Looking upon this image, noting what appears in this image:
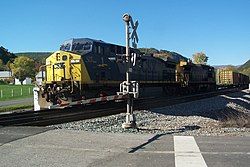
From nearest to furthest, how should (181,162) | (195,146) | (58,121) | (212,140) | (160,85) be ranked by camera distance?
(181,162), (195,146), (212,140), (58,121), (160,85)

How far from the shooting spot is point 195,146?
817 centimetres

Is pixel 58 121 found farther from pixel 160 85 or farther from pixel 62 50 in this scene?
pixel 160 85

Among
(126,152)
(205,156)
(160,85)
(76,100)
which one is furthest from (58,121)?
(160,85)

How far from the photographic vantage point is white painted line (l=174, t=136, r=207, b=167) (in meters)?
6.63

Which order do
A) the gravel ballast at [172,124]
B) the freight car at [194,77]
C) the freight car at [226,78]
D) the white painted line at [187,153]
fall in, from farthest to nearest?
1. the freight car at [226,78]
2. the freight car at [194,77]
3. the gravel ballast at [172,124]
4. the white painted line at [187,153]

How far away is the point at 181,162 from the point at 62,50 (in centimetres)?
1378

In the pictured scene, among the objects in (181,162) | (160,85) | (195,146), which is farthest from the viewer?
(160,85)

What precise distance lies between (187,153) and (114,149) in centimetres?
156

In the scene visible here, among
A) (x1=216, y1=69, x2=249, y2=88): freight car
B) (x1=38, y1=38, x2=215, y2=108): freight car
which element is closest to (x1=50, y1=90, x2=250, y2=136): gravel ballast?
(x1=38, y1=38, x2=215, y2=108): freight car

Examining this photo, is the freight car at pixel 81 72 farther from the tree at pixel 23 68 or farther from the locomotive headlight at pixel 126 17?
the tree at pixel 23 68

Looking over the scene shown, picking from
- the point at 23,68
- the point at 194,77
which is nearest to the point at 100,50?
the point at 194,77

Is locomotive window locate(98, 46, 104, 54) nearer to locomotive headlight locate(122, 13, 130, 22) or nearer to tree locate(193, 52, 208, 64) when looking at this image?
locomotive headlight locate(122, 13, 130, 22)

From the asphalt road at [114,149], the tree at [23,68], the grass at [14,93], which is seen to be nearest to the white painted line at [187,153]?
the asphalt road at [114,149]

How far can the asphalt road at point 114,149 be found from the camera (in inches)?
263
